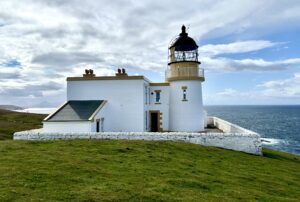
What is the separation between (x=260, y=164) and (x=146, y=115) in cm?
1210

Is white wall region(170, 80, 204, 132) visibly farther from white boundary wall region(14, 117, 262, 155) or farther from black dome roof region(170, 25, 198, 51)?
white boundary wall region(14, 117, 262, 155)

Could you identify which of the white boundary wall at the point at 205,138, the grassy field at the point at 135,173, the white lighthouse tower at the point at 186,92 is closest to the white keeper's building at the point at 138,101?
the white lighthouse tower at the point at 186,92

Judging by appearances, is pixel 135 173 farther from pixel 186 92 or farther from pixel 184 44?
pixel 184 44

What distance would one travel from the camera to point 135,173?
37.4 ft

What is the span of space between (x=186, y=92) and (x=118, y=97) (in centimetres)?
649

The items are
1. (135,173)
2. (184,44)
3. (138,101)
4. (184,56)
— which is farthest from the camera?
(184,56)

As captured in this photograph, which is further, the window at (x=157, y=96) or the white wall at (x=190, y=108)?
the window at (x=157, y=96)

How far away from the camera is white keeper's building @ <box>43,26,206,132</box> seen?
2183 cm

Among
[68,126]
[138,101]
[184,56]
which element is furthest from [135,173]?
[184,56]

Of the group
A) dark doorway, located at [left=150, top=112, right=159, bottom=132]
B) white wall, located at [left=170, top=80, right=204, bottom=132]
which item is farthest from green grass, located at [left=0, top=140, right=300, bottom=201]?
dark doorway, located at [left=150, top=112, right=159, bottom=132]

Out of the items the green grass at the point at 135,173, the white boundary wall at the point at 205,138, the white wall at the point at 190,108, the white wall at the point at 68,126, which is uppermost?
the white wall at the point at 190,108

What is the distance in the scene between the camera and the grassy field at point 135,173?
8.98 meters

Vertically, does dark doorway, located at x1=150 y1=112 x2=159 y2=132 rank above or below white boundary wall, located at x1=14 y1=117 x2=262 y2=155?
above

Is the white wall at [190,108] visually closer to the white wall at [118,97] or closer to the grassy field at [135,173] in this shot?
the white wall at [118,97]
